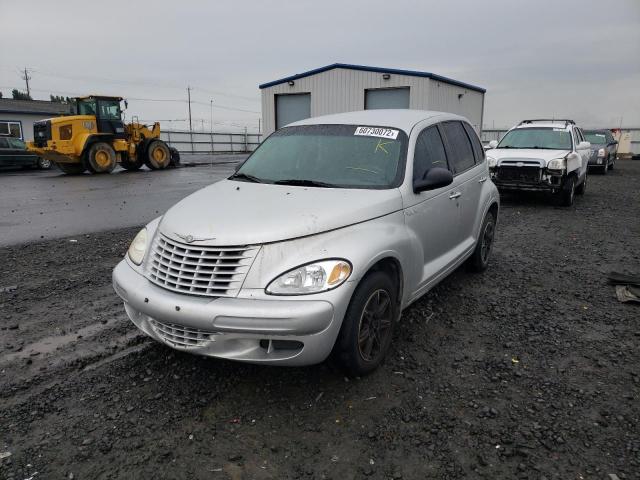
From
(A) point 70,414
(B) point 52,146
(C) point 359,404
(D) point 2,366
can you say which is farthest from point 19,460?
(B) point 52,146

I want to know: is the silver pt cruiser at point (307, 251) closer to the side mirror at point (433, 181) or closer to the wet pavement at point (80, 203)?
the side mirror at point (433, 181)

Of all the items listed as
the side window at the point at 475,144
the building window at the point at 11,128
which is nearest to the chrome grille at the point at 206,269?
the side window at the point at 475,144

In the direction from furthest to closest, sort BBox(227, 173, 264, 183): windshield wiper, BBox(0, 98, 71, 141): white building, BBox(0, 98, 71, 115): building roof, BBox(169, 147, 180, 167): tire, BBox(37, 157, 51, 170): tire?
1. BBox(0, 98, 71, 115): building roof
2. BBox(0, 98, 71, 141): white building
3. BBox(169, 147, 180, 167): tire
4. BBox(37, 157, 51, 170): tire
5. BBox(227, 173, 264, 183): windshield wiper

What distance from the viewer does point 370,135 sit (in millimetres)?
4070

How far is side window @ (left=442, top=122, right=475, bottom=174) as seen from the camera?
4.64m

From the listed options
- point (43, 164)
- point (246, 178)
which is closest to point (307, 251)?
point (246, 178)

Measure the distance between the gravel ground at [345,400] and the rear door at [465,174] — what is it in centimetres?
71

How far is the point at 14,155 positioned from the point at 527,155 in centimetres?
2103

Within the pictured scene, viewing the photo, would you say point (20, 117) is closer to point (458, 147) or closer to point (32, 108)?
point (32, 108)

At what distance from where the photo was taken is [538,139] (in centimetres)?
1166

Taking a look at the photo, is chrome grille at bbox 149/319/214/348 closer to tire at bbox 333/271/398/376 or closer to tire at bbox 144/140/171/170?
tire at bbox 333/271/398/376

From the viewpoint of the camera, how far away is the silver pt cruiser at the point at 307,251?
2.74 metres

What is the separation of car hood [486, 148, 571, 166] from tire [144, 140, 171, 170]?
15.1 m

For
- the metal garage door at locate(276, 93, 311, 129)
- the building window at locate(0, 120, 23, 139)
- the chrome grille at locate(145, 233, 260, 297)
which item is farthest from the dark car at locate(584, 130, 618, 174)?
the building window at locate(0, 120, 23, 139)
